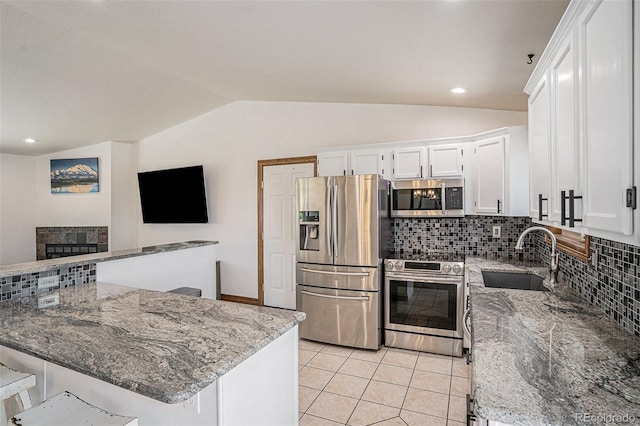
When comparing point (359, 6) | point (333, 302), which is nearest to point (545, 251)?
point (333, 302)

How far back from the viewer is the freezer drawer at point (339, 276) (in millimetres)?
3309

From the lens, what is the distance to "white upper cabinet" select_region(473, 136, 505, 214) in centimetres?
314

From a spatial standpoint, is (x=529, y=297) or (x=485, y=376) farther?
(x=529, y=297)

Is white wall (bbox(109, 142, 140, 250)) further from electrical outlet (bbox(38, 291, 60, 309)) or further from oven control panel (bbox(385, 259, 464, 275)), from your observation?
oven control panel (bbox(385, 259, 464, 275))

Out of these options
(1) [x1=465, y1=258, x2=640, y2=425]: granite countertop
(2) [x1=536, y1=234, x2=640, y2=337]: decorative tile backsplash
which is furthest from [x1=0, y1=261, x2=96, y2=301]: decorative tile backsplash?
(2) [x1=536, y1=234, x2=640, y2=337]: decorative tile backsplash

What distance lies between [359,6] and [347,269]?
2.30 meters

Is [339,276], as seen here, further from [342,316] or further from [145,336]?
[145,336]

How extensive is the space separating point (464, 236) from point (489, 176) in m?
0.79

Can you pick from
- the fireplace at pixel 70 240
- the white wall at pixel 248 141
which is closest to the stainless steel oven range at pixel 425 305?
the white wall at pixel 248 141

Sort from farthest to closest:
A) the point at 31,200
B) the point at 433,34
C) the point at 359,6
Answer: the point at 31,200 → the point at 433,34 → the point at 359,6

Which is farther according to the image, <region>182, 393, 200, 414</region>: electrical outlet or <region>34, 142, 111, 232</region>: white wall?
<region>34, 142, 111, 232</region>: white wall

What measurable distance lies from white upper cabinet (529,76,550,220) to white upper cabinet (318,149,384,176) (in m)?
1.79

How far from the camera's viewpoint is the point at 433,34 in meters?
2.15

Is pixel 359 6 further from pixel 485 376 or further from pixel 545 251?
pixel 545 251
